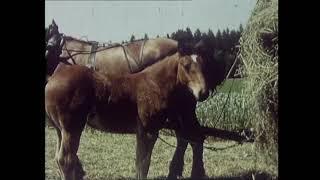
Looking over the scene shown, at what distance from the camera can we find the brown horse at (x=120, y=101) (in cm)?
304

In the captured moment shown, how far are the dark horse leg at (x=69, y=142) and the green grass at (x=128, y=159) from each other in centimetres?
4

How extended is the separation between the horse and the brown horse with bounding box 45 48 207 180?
0.04m

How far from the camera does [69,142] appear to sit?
306 centimetres

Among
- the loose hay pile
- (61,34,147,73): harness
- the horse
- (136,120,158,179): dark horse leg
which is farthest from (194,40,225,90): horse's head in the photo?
(136,120,158,179): dark horse leg

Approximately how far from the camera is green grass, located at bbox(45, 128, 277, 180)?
308cm

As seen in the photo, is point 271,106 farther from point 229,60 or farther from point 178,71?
point 178,71

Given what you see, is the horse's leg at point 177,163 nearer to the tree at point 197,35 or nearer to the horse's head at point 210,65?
the horse's head at point 210,65

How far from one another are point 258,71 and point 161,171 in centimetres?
79

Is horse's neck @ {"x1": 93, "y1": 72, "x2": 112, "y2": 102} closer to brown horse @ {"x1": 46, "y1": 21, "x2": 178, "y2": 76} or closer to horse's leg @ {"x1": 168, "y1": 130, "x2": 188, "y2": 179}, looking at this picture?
brown horse @ {"x1": 46, "y1": 21, "x2": 178, "y2": 76}

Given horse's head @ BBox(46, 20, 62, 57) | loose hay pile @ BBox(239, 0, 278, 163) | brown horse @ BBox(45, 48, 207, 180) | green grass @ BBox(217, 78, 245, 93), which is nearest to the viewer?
horse's head @ BBox(46, 20, 62, 57)

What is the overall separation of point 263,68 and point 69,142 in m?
1.15
